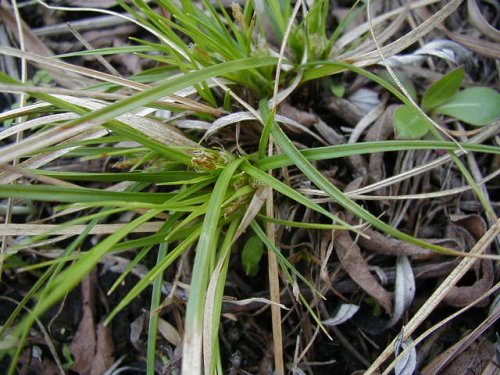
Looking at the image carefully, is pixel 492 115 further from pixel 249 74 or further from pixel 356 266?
pixel 249 74

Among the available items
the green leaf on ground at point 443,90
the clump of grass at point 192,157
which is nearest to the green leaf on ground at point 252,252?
the clump of grass at point 192,157

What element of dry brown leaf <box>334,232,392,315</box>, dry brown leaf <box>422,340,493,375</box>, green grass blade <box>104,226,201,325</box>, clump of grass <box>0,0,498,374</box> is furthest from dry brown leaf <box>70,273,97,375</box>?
dry brown leaf <box>422,340,493,375</box>

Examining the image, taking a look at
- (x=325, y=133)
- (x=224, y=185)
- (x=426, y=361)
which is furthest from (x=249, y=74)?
(x=426, y=361)

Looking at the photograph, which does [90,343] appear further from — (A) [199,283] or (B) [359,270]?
(B) [359,270]

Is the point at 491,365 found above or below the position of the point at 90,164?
below

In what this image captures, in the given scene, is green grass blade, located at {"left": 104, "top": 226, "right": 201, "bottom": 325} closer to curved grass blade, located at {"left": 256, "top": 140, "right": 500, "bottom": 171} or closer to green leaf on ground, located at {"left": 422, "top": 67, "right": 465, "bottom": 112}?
curved grass blade, located at {"left": 256, "top": 140, "right": 500, "bottom": 171}

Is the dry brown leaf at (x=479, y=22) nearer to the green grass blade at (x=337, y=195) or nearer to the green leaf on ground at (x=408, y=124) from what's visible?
the green leaf on ground at (x=408, y=124)
